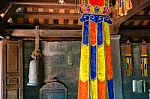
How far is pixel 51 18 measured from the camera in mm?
6281

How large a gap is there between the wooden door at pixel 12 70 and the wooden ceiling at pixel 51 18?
34 centimetres

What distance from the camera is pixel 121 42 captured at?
282 inches

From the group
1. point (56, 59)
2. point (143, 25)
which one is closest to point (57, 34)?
point (56, 59)

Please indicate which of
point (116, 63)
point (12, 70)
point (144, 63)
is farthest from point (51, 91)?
point (144, 63)

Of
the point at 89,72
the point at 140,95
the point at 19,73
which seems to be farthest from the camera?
the point at 140,95

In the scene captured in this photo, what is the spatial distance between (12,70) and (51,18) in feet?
5.17

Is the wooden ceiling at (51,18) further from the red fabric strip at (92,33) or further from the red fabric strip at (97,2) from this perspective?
the red fabric strip at (92,33)

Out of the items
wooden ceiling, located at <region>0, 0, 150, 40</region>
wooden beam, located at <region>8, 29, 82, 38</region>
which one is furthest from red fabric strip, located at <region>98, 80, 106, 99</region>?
wooden beam, located at <region>8, 29, 82, 38</region>

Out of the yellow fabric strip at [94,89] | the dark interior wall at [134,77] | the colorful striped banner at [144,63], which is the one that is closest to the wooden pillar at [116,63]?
the dark interior wall at [134,77]

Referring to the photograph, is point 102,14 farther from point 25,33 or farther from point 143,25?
point 143,25

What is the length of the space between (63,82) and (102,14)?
4114mm

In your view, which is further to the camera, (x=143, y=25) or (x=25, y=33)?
(x=143, y=25)

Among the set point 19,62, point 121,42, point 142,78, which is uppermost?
point 121,42

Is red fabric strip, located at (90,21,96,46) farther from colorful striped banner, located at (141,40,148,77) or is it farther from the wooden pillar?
colorful striped banner, located at (141,40,148,77)
